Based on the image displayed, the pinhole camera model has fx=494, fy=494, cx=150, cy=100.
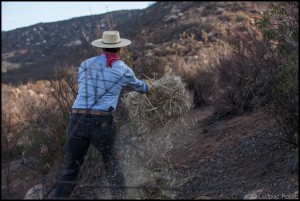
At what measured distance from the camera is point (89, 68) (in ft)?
15.4

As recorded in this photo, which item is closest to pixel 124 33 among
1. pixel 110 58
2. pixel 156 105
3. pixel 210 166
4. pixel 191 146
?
pixel 191 146

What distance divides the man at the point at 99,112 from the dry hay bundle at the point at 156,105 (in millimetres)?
476

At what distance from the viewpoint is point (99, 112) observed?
15.2ft

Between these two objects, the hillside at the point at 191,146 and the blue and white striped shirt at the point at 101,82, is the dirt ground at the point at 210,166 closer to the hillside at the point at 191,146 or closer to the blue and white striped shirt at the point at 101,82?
the hillside at the point at 191,146

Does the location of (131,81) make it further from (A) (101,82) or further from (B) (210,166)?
(B) (210,166)

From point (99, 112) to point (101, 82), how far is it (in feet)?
0.93

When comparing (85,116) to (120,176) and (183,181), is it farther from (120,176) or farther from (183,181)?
(183,181)

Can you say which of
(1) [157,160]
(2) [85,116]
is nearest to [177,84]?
(1) [157,160]

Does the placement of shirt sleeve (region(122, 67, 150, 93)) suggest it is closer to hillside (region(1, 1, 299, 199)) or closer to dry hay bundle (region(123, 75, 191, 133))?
dry hay bundle (region(123, 75, 191, 133))

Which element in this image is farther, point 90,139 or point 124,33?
point 124,33

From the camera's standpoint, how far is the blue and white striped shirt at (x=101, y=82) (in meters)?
4.61

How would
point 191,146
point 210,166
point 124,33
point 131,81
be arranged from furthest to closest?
point 124,33, point 191,146, point 210,166, point 131,81

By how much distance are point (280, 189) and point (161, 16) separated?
111ft

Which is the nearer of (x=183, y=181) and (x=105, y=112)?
(x=105, y=112)
